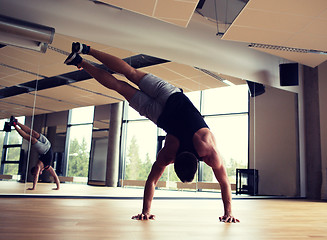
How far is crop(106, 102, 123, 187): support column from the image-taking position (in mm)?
9102

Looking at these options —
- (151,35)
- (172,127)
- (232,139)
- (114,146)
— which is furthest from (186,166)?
(114,146)

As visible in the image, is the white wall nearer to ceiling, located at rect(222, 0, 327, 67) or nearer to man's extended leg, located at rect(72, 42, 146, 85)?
ceiling, located at rect(222, 0, 327, 67)

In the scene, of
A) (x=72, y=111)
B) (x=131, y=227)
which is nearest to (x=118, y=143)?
(x=72, y=111)

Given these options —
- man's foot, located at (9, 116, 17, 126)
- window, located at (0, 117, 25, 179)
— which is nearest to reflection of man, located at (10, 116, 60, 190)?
man's foot, located at (9, 116, 17, 126)

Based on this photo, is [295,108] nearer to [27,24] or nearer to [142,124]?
[142,124]

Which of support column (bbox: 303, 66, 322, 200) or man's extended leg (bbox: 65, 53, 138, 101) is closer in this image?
man's extended leg (bbox: 65, 53, 138, 101)

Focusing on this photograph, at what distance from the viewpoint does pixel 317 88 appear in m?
8.41

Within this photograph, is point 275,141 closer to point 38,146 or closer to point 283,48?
point 283,48

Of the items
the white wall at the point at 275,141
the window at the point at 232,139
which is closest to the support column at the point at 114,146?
the window at the point at 232,139

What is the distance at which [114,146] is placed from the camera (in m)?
9.43

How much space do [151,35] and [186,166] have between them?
3.92 metres

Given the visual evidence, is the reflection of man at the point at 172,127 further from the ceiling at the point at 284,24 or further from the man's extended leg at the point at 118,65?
the ceiling at the point at 284,24

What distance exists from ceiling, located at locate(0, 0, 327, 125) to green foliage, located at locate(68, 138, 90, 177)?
A: 0.78 m

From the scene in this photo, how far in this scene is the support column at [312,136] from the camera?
812 cm
